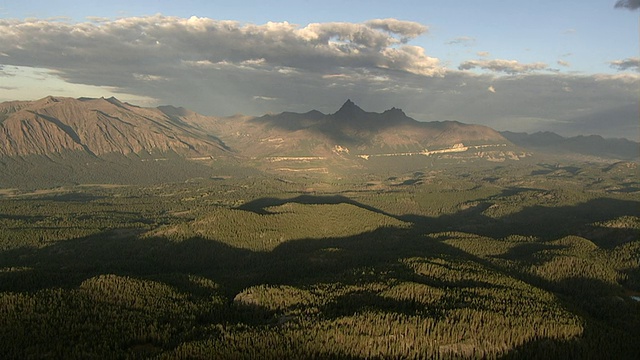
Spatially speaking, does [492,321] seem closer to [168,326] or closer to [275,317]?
[275,317]

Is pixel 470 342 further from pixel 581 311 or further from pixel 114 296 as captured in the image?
pixel 114 296

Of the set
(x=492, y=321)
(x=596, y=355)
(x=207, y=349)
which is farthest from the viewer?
(x=492, y=321)

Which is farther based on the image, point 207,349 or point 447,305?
point 447,305

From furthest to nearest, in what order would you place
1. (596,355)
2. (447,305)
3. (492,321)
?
(447,305), (492,321), (596,355)

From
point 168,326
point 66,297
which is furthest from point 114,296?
point 168,326

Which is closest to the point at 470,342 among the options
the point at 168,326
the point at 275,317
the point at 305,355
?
the point at 305,355

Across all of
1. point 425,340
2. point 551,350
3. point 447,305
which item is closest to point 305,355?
point 425,340

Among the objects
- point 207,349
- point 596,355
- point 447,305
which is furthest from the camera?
point 447,305

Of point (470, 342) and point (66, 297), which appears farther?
point (66, 297)

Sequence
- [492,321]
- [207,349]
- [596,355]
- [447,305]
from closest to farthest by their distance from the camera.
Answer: [207,349]
[596,355]
[492,321]
[447,305]
